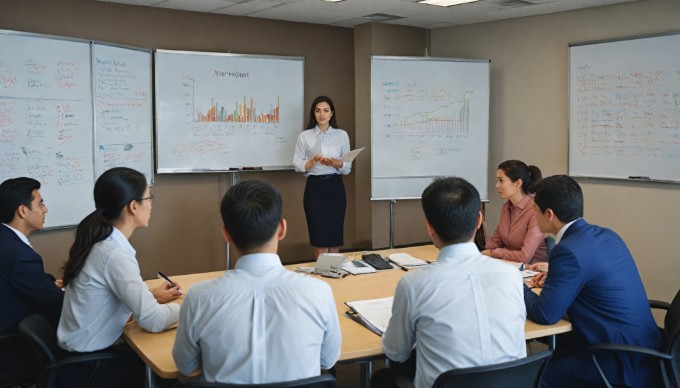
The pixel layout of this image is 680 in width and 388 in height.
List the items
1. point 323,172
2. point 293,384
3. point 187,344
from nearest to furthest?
point 293,384, point 187,344, point 323,172

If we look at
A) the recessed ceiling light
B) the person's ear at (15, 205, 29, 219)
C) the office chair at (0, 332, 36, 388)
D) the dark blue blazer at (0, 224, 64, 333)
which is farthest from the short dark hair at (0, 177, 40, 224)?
the recessed ceiling light

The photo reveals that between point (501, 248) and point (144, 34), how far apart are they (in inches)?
143

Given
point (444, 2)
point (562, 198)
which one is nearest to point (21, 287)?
point (562, 198)

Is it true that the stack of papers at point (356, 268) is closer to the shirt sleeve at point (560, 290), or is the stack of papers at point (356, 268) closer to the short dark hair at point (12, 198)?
the shirt sleeve at point (560, 290)

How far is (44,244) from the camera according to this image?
16.4ft

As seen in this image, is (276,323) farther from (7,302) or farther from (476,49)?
(476,49)

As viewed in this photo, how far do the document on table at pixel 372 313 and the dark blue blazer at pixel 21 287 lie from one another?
128 centimetres

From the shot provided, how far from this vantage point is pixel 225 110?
235 inches

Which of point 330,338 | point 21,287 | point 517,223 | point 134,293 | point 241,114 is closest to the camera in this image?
point 330,338

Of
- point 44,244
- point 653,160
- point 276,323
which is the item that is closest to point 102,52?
point 44,244

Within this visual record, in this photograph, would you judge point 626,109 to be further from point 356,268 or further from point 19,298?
point 19,298

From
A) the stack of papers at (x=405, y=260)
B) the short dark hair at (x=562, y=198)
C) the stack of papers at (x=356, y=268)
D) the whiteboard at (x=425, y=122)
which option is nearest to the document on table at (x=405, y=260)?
the stack of papers at (x=405, y=260)

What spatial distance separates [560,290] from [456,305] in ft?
2.31

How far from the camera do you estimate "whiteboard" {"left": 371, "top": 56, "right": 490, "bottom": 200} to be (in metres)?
6.20
